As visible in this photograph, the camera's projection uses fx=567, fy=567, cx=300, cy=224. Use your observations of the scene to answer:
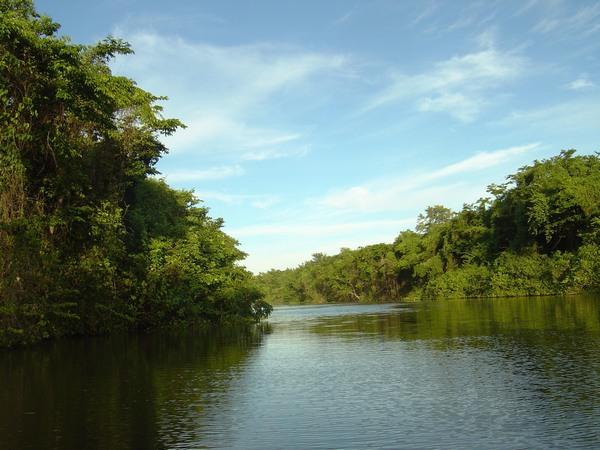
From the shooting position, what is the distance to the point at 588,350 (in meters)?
17.0

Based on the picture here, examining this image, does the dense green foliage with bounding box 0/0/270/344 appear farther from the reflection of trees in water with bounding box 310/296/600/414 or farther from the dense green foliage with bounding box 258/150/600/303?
the reflection of trees in water with bounding box 310/296/600/414

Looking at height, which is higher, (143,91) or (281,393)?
(143,91)

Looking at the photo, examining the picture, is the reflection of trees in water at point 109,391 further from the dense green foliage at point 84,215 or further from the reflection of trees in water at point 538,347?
the reflection of trees in water at point 538,347

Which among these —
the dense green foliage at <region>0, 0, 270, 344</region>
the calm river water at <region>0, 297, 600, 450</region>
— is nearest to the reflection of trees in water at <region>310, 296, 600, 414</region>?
the calm river water at <region>0, 297, 600, 450</region>

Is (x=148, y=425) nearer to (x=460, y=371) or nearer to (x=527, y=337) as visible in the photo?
(x=460, y=371)

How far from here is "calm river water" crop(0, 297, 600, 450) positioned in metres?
9.49

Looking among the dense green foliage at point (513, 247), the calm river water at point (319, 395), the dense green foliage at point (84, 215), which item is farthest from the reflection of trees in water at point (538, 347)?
the dense green foliage at point (513, 247)

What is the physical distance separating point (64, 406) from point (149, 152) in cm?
2995

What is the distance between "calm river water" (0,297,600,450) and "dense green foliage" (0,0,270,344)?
422cm

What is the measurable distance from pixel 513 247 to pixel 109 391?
66935 mm

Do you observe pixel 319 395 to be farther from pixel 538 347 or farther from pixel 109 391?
pixel 538 347

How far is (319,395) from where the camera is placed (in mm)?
13125

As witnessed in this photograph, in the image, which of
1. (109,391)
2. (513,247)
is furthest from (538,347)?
(513,247)

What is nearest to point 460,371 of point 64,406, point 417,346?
point 417,346
